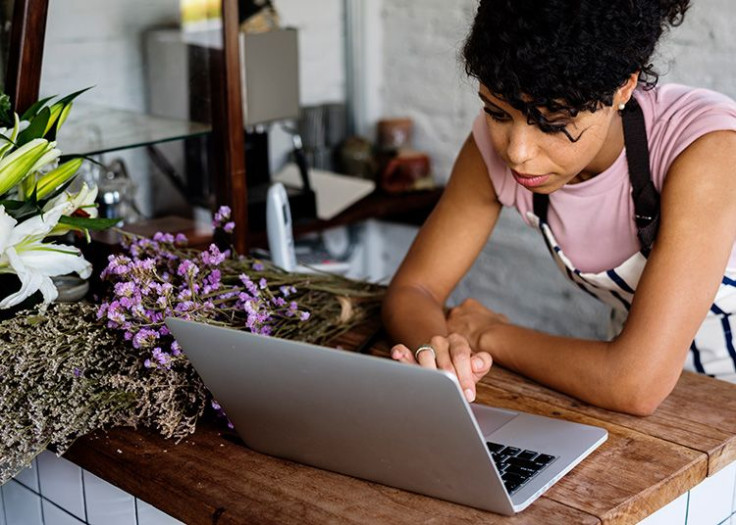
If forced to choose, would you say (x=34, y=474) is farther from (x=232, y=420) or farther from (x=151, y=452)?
(x=232, y=420)

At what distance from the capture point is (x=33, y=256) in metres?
1.38

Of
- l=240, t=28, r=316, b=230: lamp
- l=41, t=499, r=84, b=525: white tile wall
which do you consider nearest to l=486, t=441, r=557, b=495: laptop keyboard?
l=41, t=499, r=84, b=525: white tile wall

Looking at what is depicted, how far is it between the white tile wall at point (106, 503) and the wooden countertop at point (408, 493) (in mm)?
39

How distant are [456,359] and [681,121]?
0.53 metres

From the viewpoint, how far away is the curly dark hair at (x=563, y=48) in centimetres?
129

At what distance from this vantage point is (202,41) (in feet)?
6.54

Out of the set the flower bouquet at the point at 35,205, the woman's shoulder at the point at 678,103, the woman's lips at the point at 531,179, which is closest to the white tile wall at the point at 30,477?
the flower bouquet at the point at 35,205

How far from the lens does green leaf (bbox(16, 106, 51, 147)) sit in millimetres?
1437

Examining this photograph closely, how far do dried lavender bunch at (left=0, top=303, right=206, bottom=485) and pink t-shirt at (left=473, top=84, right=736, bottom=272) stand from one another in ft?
2.20

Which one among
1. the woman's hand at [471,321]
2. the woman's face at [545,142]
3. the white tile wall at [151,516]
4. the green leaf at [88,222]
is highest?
the woman's face at [545,142]

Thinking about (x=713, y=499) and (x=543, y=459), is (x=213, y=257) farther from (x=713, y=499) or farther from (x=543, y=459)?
(x=713, y=499)

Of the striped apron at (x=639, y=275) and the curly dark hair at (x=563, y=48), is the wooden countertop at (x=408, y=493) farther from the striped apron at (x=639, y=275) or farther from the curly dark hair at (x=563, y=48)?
the curly dark hair at (x=563, y=48)

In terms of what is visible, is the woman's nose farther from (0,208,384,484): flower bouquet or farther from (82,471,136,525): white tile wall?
(82,471,136,525): white tile wall

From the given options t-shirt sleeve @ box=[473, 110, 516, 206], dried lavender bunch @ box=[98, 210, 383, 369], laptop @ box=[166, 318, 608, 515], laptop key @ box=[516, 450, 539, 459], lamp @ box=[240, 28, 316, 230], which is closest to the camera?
laptop @ box=[166, 318, 608, 515]
